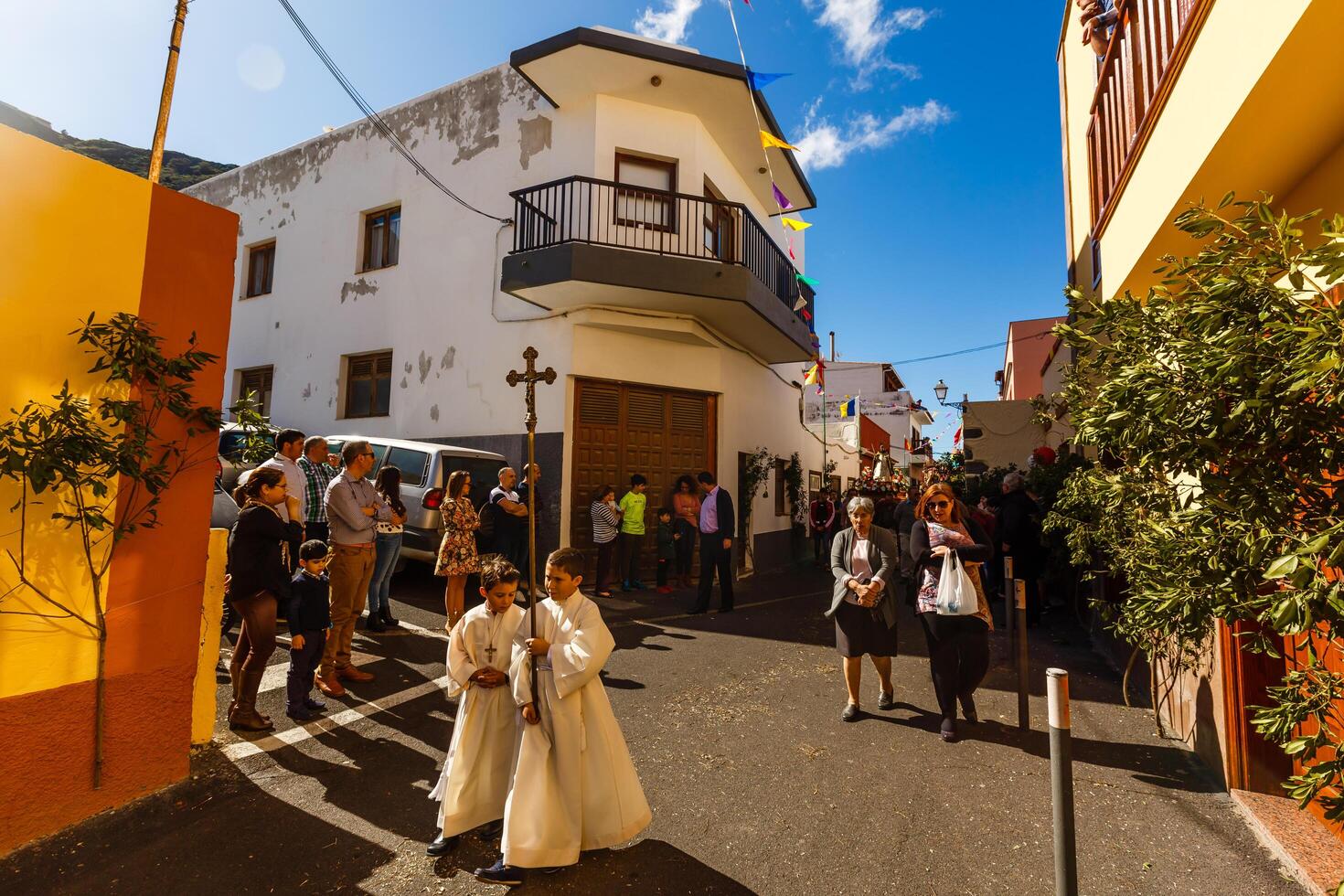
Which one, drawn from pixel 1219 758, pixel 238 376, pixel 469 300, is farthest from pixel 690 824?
pixel 238 376

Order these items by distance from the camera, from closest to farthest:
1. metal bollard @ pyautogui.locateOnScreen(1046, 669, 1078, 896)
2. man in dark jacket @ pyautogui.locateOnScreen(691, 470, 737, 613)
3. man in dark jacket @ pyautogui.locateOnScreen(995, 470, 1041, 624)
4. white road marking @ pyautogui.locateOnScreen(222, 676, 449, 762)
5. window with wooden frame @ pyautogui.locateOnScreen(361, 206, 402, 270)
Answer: metal bollard @ pyautogui.locateOnScreen(1046, 669, 1078, 896) → white road marking @ pyautogui.locateOnScreen(222, 676, 449, 762) → man in dark jacket @ pyautogui.locateOnScreen(995, 470, 1041, 624) → man in dark jacket @ pyautogui.locateOnScreen(691, 470, 737, 613) → window with wooden frame @ pyautogui.locateOnScreen(361, 206, 402, 270)

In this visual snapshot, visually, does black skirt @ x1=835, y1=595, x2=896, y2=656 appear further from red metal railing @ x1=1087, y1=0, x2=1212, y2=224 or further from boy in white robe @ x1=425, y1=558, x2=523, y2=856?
red metal railing @ x1=1087, y1=0, x2=1212, y2=224

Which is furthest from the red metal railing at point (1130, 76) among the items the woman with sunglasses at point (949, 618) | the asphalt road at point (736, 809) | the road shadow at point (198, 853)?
the road shadow at point (198, 853)

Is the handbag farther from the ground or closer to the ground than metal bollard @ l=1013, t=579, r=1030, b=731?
farther from the ground

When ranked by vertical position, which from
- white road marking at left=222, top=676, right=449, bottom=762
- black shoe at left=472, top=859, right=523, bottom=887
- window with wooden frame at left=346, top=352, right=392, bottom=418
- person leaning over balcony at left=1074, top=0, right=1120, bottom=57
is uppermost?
person leaning over balcony at left=1074, top=0, right=1120, bottom=57

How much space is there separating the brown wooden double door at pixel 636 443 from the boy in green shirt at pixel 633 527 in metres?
0.79

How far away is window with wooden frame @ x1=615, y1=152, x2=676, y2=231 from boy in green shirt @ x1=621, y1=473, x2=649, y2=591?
449 cm

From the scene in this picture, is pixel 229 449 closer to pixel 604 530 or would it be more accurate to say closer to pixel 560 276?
pixel 560 276

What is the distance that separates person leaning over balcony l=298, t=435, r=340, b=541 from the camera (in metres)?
6.36

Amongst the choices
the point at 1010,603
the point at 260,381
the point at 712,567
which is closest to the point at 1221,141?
the point at 1010,603

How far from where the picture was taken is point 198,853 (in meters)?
3.23

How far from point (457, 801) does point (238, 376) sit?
15.4m

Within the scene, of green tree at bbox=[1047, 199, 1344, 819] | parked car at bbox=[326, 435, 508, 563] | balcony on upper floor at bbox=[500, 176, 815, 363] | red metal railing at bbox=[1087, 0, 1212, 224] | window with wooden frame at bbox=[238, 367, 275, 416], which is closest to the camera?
green tree at bbox=[1047, 199, 1344, 819]

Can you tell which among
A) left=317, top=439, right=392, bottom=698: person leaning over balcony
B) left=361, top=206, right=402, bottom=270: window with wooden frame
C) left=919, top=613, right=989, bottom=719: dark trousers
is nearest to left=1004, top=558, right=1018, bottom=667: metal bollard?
left=919, top=613, right=989, bottom=719: dark trousers
